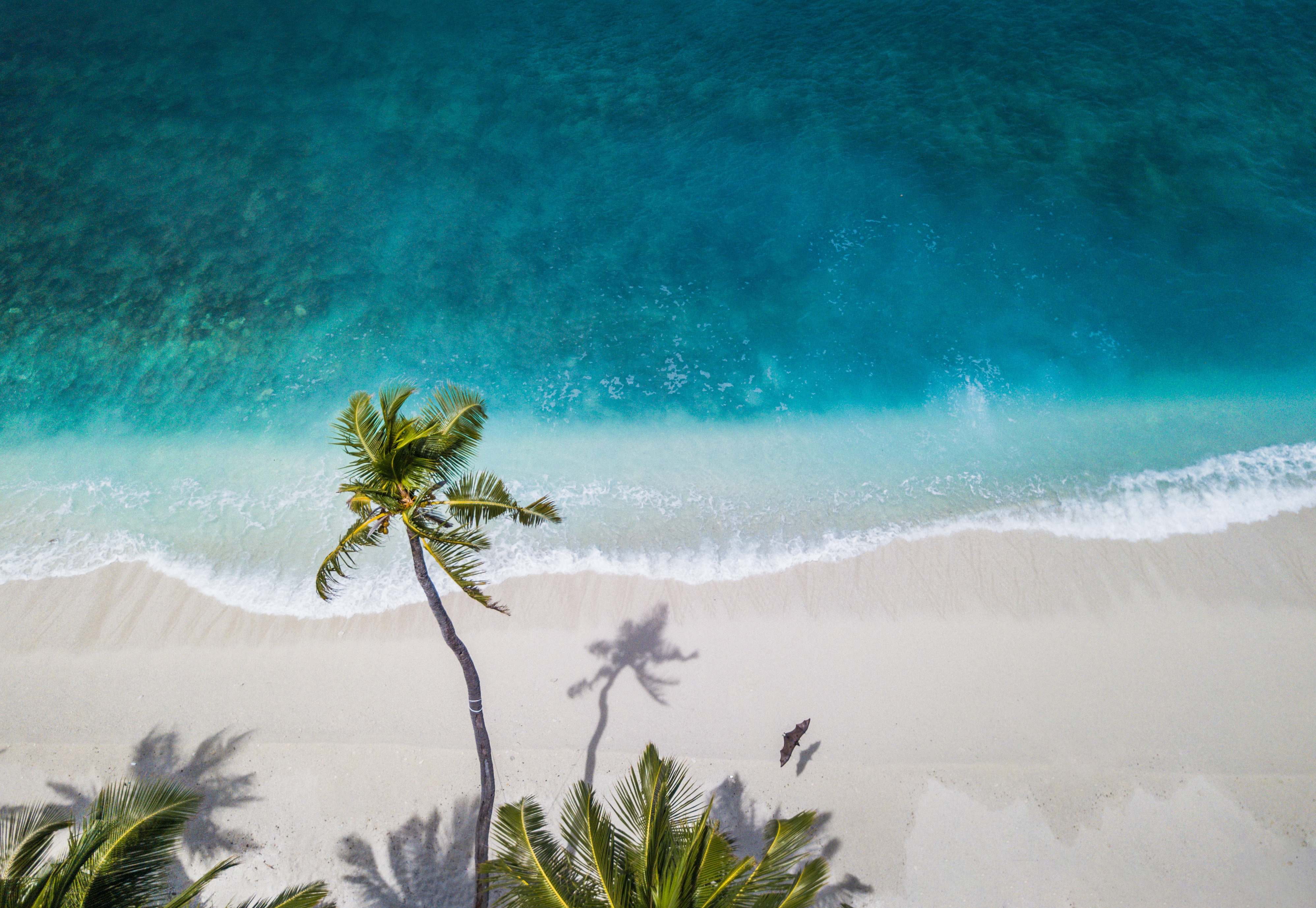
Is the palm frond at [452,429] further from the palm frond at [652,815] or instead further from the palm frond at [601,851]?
the palm frond at [652,815]

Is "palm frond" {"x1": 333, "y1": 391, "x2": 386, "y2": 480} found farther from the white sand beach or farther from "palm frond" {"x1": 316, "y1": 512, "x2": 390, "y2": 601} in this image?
the white sand beach

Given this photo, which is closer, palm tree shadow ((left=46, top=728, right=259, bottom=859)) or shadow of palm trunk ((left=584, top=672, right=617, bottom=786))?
palm tree shadow ((left=46, top=728, right=259, bottom=859))

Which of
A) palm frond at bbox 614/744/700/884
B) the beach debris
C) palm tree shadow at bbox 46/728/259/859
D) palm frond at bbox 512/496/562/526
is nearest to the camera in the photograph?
palm frond at bbox 614/744/700/884

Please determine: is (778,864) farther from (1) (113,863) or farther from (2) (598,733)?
(1) (113,863)

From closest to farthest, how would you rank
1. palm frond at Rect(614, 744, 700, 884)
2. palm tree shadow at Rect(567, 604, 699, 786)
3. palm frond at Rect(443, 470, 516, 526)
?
palm frond at Rect(614, 744, 700, 884)
palm frond at Rect(443, 470, 516, 526)
palm tree shadow at Rect(567, 604, 699, 786)

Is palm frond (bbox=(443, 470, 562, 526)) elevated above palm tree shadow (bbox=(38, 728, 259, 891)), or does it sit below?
above

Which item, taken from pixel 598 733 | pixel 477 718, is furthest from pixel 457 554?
pixel 598 733

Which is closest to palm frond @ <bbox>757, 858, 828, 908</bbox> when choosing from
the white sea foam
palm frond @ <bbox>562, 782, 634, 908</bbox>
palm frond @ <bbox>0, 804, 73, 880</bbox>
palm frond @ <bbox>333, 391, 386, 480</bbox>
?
palm frond @ <bbox>562, 782, 634, 908</bbox>

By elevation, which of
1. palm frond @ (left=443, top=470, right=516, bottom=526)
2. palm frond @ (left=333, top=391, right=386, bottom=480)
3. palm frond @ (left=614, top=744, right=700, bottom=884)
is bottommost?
palm frond @ (left=614, top=744, right=700, bottom=884)
